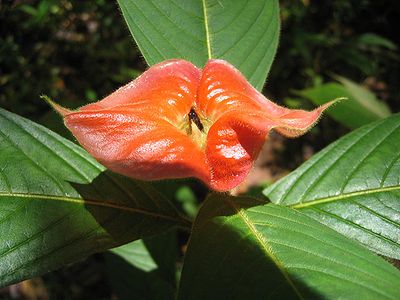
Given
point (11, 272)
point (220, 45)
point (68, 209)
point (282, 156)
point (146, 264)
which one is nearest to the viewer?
point (11, 272)

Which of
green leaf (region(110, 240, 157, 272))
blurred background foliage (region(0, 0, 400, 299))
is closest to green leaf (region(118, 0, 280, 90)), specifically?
blurred background foliage (region(0, 0, 400, 299))

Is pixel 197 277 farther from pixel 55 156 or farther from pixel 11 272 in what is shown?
pixel 55 156

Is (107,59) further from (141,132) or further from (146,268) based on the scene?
(141,132)

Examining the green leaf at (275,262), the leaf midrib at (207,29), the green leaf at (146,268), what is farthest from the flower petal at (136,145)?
the green leaf at (146,268)

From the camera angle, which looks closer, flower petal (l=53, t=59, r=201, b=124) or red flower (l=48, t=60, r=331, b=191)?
red flower (l=48, t=60, r=331, b=191)

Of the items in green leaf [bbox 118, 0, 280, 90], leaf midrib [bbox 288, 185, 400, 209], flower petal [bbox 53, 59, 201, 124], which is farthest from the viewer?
green leaf [bbox 118, 0, 280, 90]

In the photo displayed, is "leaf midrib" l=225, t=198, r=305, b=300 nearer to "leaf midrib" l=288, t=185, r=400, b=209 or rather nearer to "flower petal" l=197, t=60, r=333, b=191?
"flower petal" l=197, t=60, r=333, b=191

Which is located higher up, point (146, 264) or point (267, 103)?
point (267, 103)

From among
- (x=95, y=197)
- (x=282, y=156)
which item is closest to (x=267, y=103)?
(x=95, y=197)
